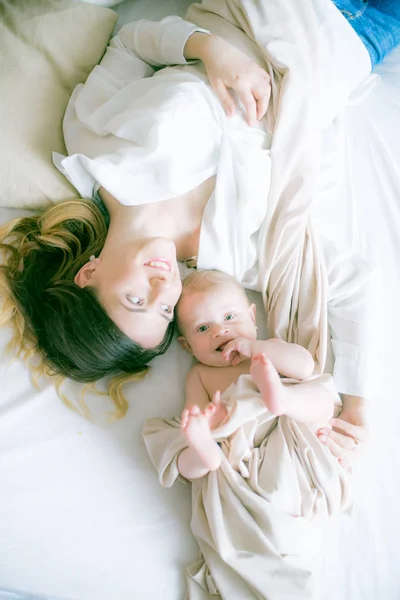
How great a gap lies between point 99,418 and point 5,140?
64 cm

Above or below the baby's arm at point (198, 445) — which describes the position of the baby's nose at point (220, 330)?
above

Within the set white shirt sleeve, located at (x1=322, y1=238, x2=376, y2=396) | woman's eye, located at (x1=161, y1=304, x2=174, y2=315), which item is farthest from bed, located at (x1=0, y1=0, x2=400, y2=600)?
woman's eye, located at (x1=161, y1=304, x2=174, y2=315)

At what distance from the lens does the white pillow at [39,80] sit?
111cm

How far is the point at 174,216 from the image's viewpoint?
109cm

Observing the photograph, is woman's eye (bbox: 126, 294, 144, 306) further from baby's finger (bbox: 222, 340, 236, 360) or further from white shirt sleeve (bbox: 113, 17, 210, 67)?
white shirt sleeve (bbox: 113, 17, 210, 67)

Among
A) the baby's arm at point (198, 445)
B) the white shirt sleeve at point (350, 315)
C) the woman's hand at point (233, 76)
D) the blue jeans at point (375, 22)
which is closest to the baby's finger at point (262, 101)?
the woman's hand at point (233, 76)

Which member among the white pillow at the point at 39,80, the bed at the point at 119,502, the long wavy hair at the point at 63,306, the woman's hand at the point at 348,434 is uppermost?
the white pillow at the point at 39,80

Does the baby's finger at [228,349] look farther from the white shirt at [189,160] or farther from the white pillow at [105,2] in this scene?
the white pillow at [105,2]

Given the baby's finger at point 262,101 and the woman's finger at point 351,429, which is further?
the baby's finger at point 262,101

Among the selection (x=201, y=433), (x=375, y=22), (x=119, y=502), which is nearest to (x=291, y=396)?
(x=201, y=433)

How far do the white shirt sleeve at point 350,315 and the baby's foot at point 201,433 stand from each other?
339 millimetres

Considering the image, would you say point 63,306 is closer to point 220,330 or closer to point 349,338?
point 220,330

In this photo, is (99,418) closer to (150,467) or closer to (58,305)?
(150,467)

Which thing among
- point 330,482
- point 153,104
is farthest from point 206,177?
point 330,482
